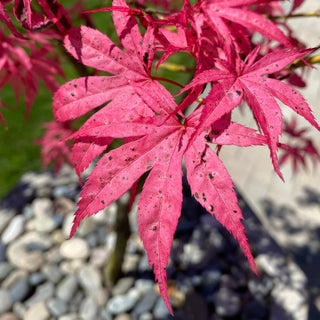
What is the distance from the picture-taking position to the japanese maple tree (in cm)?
45

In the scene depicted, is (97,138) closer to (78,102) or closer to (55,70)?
(78,102)

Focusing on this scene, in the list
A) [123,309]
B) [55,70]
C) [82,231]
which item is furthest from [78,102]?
[82,231]

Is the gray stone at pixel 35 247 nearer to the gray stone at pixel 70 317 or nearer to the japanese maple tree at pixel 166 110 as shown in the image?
the gray stone at pixel 70 317

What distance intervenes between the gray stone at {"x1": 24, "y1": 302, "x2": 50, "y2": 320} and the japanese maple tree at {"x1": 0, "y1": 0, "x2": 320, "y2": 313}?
917mm

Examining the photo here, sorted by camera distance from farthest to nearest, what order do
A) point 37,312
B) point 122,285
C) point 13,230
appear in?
point 13,230 < point 122,285 < point 37,312

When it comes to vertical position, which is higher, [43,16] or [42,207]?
[43,16]

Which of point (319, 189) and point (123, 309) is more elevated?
point (123, 309)

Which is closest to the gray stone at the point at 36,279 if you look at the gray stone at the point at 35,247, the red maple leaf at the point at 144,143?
the gray stone at the point at 35,247

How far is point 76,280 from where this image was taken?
1324mm

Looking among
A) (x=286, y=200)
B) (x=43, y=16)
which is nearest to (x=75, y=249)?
(x=43, y=16)

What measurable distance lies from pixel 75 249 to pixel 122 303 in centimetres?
31

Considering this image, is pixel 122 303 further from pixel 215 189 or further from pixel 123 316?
pixel 215 189

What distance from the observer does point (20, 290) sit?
1.26m

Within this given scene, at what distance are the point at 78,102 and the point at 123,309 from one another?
93cm
